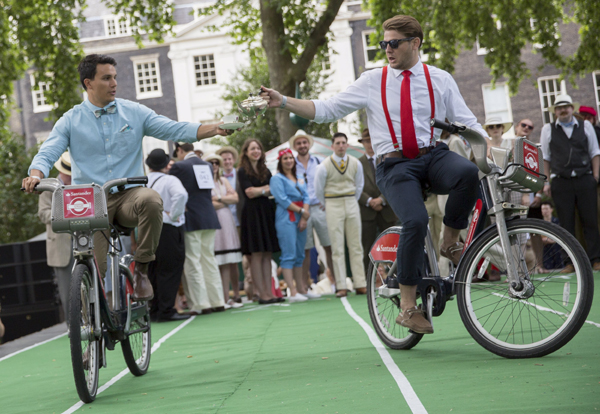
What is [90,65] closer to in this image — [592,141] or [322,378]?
[322,378]

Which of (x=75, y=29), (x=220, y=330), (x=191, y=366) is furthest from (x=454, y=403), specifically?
(x=75, y=29)

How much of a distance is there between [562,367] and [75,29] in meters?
16.1

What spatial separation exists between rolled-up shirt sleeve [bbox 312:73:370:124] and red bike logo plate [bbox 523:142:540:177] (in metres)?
1.04

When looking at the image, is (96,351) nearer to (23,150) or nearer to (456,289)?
(456,289)

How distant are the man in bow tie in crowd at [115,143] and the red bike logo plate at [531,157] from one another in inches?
76.6

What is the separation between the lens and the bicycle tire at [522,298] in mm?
4281

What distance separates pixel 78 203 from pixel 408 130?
201cm

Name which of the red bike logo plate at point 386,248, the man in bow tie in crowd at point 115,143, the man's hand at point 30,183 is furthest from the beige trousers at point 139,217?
the red bike logo plate at point 386,248

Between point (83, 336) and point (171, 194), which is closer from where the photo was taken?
point (83, 336)

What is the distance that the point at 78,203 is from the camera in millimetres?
4605

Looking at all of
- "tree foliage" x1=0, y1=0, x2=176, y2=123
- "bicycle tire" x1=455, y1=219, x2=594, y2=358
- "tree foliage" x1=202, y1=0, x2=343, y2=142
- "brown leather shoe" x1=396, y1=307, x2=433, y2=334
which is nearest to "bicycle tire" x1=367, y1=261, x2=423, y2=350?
"brown leather shoe" x1=396, y1=307, x2=433, y2=334

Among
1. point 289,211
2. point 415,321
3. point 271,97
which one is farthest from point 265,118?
point 415,321

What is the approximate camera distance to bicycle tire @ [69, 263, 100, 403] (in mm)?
4312

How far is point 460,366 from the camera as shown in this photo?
4.46 meters
